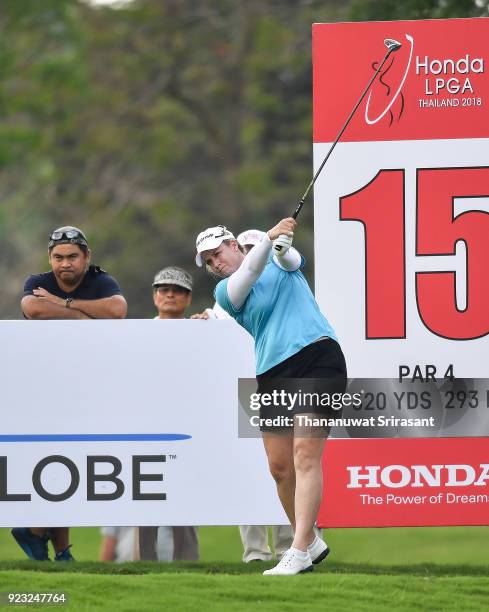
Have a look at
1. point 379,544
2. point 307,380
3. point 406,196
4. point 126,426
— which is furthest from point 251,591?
point 379,544

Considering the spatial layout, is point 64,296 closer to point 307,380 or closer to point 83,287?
point 83,287

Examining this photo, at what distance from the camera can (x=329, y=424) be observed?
8.28m

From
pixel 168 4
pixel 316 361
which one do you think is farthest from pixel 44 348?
pixel 168 4

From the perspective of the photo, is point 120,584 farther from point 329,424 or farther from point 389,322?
point 389,322

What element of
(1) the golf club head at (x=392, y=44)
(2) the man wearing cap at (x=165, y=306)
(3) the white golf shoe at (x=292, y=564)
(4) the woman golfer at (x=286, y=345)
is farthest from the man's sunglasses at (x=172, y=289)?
(3) the white golf shoe at (x=292, y=564)

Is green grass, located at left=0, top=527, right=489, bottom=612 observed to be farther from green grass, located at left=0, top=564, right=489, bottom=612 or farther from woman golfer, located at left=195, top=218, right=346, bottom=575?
woman golfer, located at left=195, top=218, right=346, bottom=575

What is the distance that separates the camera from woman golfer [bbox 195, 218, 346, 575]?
803 centimetres

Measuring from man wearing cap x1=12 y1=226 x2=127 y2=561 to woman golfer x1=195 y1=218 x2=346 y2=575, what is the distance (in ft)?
2.96

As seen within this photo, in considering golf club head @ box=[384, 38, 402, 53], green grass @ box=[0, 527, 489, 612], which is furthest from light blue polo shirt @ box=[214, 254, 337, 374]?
golf club head @ box=[384, 38, 402, 53]

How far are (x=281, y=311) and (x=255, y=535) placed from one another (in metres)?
1.56

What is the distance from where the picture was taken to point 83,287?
9.15 meters

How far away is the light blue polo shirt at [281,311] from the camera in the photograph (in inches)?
323

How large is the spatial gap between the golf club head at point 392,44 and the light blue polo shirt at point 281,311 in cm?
148

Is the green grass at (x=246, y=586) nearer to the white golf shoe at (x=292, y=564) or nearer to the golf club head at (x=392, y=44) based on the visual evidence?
the white golf shoe at (x=292, y=564)
